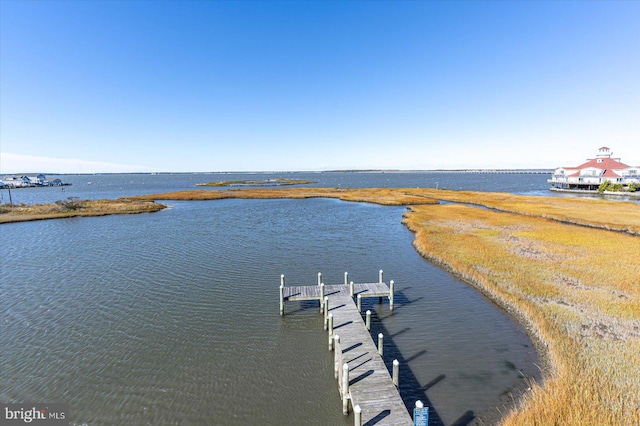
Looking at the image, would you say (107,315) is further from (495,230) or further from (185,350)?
(495,230)

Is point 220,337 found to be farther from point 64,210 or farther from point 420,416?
point 64,210

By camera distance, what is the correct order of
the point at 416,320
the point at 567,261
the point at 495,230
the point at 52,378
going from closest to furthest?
the point at 52,378 → the point at 416,320 → the point at 567,261 → the point at 495,230

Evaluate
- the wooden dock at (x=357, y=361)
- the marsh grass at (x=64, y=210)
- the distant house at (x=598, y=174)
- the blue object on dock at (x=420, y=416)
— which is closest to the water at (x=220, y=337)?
the wooden dock at (x=357, y=361)

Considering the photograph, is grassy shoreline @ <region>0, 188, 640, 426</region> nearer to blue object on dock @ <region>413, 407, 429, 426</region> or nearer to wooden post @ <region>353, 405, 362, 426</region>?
blue object on dock @ <region>413, 407, 429, 426</region>

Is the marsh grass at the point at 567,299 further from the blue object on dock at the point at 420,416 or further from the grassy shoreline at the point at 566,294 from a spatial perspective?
the blue object on dock at the point at 420,416

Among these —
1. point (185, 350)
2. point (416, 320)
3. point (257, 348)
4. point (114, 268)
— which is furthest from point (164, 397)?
point (114, 268)

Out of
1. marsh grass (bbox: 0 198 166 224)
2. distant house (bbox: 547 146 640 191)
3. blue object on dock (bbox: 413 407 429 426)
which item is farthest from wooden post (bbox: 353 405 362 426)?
distant house (bbox: 547 146 640 191)
